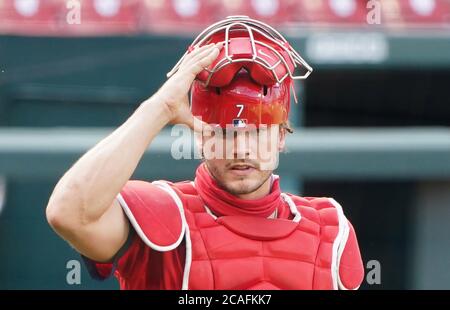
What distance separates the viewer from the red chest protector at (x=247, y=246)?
5.07 ft

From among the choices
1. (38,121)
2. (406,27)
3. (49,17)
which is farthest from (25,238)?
(406,27)

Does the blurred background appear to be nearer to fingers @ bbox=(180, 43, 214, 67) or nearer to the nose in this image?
the nose

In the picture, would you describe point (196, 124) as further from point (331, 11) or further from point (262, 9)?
point (331, 11)

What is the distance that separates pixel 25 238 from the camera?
319 centimetres

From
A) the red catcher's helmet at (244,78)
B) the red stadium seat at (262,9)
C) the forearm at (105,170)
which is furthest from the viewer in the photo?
the red stadium seat at (262,9)

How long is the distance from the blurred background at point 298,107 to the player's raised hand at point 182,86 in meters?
0.73

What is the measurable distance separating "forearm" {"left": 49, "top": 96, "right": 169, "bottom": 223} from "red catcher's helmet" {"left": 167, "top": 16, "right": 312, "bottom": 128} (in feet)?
0.33

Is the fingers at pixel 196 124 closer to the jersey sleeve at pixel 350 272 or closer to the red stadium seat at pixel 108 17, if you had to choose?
the jersey sleeve at pixel 350 272

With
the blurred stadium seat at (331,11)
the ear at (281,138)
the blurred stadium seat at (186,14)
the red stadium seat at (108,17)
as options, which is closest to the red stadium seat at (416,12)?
the blurred stadium seat at (186,14)

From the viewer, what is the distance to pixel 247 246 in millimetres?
1567

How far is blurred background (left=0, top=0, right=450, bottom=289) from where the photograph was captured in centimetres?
251

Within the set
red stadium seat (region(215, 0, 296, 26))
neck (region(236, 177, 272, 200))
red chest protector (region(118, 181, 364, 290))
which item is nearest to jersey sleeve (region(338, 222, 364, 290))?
red chest protector (region(118, 181, 364, 290))

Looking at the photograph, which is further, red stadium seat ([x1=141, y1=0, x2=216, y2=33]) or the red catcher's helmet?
red stadium seat ([x1=141, y1=0, x2=216, y2=33])

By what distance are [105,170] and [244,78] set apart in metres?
0.27
